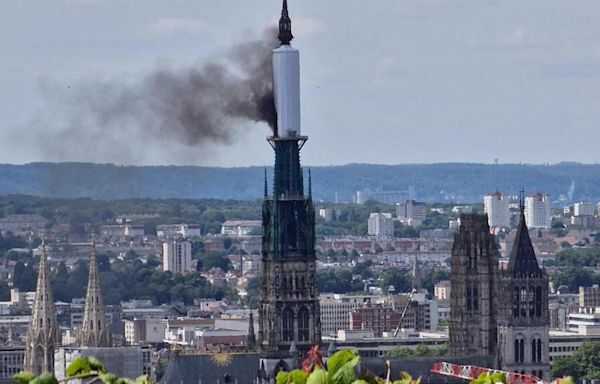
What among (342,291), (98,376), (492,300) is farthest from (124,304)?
(98,376)

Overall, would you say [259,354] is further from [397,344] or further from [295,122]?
[397,344]

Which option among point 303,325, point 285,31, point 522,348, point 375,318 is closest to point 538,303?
point 522,348

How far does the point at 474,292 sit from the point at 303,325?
8.31m

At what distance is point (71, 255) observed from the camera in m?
134

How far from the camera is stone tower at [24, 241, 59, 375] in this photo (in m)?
84.1

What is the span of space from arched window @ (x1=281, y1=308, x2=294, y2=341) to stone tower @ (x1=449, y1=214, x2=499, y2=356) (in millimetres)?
7167

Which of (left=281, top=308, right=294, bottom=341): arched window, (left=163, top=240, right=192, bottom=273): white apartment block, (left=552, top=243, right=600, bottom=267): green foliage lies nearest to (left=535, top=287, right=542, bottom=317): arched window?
(left=281, top=308, right=294, bottom=341): arched window

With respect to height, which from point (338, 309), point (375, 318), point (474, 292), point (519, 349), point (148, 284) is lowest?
point (519, 349)

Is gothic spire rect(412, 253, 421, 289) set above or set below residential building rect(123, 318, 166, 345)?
above

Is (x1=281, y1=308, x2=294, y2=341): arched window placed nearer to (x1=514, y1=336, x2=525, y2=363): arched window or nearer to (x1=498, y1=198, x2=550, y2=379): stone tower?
(x1=498, y1=198, x2=550, y2=379): stone tower

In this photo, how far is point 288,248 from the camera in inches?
2889

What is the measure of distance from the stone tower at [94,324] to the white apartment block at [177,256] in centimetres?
9287

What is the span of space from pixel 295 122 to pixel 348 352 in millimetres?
59605

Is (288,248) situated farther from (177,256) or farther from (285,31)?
(177,256)
